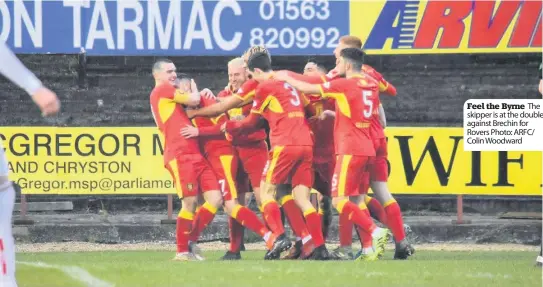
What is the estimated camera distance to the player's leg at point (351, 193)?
1284cm

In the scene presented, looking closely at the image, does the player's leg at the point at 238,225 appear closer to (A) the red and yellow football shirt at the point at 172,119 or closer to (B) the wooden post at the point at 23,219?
(A) the red and yellow football shirt at the point at 172,119

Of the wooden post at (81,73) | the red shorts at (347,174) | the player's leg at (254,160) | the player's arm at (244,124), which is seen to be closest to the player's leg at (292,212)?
the player's leg at (254,160)

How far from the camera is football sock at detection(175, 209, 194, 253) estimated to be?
1346cm

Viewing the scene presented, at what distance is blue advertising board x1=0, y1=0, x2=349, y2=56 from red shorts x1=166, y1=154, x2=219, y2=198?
6.05m

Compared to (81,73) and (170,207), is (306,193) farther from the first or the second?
(81,73)

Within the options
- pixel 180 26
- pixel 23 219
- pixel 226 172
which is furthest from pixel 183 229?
pixel 180 26

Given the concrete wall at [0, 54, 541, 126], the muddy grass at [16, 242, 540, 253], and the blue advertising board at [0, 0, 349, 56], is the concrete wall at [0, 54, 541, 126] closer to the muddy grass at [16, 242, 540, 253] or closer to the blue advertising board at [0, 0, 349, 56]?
the blue advertising board at [0, 0, 349, 56]

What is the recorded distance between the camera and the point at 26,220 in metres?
17.6

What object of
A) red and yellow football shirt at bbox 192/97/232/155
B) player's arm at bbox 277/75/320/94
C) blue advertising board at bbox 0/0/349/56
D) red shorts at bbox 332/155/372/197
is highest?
blue advertising board at bbox 0/0/349/56

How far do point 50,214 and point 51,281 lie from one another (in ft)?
25.7

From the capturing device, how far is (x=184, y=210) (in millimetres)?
13523

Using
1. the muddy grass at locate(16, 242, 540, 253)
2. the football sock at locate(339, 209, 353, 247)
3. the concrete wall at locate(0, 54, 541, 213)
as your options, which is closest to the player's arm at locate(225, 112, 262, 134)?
the football sock at locate(339, 209, 353, 247)

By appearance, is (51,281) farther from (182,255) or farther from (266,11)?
(266,11)

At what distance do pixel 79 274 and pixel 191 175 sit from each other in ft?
6.92
